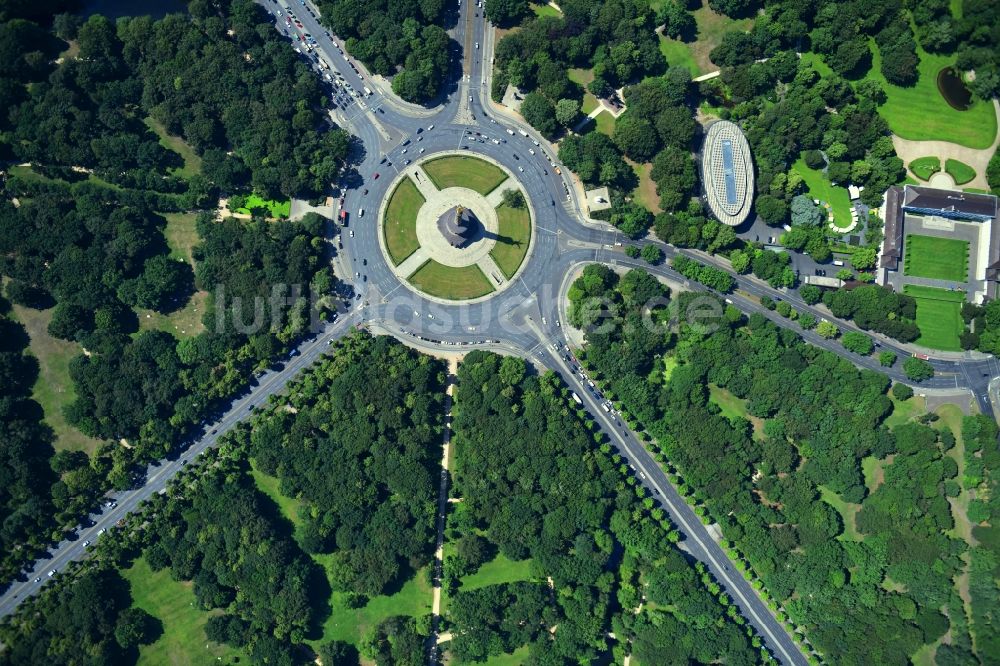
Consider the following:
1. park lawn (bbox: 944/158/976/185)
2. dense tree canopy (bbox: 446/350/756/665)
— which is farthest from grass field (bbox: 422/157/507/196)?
Result: park lawn (bbox: 944/158/976/185)

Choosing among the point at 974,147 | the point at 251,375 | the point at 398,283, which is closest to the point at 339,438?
the point at 251,375

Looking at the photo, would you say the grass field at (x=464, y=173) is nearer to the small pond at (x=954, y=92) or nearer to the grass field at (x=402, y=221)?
the grass field at (x=402, y=221)

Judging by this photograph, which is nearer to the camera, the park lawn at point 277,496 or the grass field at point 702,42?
the park lawn at point 277,496

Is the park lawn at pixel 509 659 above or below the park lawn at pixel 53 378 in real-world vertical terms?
below

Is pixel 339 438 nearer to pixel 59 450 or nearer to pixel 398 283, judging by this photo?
pixel 398 283

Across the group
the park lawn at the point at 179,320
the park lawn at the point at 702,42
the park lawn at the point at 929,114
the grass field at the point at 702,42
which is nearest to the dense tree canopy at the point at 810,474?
the grass field at the point at 702,42

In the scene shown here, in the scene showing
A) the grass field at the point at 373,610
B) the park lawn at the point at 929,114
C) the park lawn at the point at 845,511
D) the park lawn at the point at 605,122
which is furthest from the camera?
the park lawn at the point at 929,114
